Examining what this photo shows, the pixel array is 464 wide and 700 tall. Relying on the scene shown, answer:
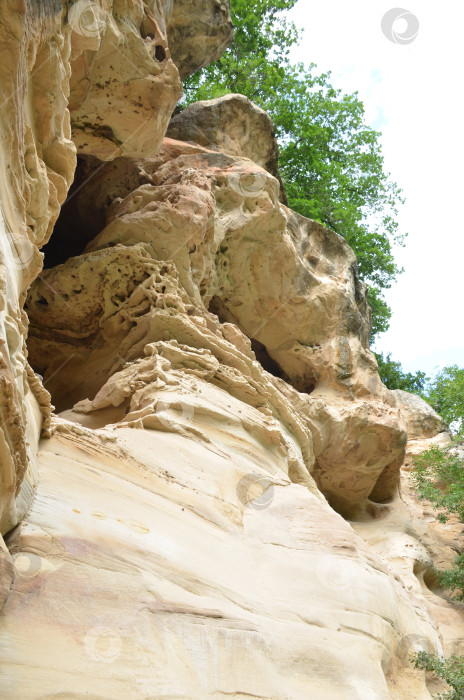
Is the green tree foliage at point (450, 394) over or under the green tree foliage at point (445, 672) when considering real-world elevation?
over

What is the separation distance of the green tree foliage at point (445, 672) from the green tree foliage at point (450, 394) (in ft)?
21.1

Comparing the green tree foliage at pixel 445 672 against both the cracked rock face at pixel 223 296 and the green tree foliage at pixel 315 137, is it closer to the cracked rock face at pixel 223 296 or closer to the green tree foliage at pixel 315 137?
the cracked rock face at pixel 223 296

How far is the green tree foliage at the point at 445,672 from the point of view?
14.4 ft

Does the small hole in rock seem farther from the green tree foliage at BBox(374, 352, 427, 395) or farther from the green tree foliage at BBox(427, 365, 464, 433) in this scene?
the green tree foliage at BBox(374, 352, 427, 395)

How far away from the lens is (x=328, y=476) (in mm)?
9586

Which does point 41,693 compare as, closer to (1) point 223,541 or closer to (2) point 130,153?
(1) point 223,541

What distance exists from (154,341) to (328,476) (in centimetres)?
423

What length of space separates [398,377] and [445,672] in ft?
42.0

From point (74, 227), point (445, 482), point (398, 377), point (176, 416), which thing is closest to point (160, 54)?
point (74, 227)

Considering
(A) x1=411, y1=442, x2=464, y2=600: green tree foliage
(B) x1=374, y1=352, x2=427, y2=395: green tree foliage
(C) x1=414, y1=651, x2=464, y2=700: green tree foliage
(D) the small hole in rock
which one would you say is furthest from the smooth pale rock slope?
(B) x1=374, y1=352, x2=427, y2=395: green tree foliage

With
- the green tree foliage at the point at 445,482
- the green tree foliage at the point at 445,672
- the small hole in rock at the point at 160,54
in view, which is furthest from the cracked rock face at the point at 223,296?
the green tree foliage at the point at 445,672

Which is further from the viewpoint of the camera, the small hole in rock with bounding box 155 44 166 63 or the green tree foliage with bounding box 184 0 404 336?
the green tree foliage with bounding box 184 0 404 336

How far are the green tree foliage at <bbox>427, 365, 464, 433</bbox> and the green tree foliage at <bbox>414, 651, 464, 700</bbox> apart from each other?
644 centimetres

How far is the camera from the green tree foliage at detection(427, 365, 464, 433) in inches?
436
